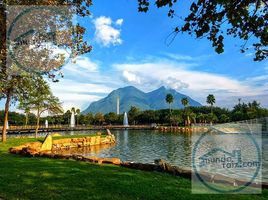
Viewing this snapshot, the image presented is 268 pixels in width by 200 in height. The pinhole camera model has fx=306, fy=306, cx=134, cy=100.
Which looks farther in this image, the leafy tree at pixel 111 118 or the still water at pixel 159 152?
the leafy tree at pixel 111 118

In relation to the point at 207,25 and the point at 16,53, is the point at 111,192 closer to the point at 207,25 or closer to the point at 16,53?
the point at 207,25

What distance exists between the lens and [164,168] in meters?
12.5

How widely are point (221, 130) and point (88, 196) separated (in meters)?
70.0

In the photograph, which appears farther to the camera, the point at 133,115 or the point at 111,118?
the point at 111,118

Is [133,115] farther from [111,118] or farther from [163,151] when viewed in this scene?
[163,151]

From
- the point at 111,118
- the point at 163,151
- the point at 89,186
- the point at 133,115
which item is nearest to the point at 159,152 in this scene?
the point at 163,151

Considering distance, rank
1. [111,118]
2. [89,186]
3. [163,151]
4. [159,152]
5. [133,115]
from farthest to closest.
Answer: [111,118], [133,115], [163,151], [159,152], [89,186]

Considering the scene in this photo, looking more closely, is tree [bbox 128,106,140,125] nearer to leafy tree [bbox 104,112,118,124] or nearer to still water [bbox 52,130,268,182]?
leafy tree [bbox 104,112,118,124]

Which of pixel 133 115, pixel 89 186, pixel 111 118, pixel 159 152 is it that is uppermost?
pixel 133 115

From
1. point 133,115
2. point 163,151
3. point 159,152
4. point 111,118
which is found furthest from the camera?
point 111,118

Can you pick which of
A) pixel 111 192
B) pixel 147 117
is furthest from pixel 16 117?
pixel 111 192

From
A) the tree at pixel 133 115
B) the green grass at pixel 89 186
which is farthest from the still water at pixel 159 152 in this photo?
the tree at pixel 133 115

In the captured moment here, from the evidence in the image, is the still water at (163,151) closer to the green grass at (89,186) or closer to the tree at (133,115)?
the green grass at (89,186)

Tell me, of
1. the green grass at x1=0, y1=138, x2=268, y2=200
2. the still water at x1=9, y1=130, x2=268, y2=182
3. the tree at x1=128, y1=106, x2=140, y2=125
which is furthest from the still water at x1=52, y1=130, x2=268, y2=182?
the tree at x1=128, y1=106, x2=140, y2=125
